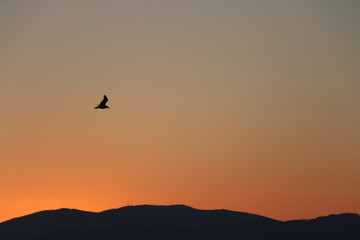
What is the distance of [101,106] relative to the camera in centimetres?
15275
